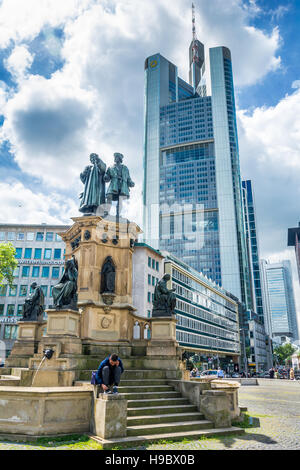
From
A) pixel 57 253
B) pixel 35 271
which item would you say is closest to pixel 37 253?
pixel 35 271

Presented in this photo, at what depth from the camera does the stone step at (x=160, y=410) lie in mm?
9070

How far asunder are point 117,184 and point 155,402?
9019mm

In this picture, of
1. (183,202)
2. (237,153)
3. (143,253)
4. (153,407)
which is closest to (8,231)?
(143,253)

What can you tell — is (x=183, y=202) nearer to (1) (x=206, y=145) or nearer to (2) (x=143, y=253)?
(1) (x=206, y=145)

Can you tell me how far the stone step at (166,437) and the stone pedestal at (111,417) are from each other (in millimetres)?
136

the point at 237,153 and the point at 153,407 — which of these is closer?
the point at 153,407

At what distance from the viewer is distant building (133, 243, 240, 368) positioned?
55188 mm

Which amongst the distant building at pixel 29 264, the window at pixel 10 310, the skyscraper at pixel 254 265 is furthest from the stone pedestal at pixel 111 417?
the skyscraper at pixel 254 265

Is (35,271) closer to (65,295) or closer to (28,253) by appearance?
(28,253)

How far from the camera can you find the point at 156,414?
9391 mm

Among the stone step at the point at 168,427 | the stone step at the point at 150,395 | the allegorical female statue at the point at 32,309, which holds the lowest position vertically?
the stone step at the point at 168,427

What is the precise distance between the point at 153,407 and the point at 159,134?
171788mm

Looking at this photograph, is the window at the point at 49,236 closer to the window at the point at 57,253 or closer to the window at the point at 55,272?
the window at the point at 57,253
